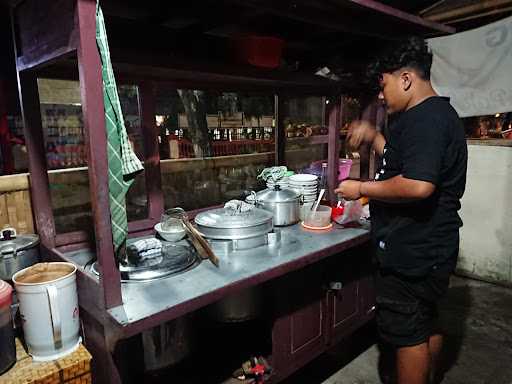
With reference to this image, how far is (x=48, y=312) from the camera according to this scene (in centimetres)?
160

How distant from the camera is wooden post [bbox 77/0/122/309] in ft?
4.33

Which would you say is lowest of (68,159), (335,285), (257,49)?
(335,285)

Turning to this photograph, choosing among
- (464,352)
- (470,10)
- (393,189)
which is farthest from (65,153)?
(470,10)

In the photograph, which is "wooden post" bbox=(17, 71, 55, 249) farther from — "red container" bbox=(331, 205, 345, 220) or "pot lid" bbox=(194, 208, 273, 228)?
"red container" bbox=(331, 205, 345, 220)

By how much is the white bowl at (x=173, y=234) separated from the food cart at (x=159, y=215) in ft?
0.73

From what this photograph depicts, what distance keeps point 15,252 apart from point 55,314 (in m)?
0.56

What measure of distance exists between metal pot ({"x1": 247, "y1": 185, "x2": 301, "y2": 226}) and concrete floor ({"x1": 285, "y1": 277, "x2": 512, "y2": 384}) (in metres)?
1.36

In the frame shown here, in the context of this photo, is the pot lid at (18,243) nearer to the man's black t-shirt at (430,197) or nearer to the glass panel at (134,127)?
the glass panel at (134,127)

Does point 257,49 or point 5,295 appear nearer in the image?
point 5,295

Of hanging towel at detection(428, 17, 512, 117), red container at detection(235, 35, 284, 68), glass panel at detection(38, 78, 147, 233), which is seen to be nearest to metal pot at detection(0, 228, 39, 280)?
glass panel at detection(38, 78, 147, 233)

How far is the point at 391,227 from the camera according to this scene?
6.91 ft

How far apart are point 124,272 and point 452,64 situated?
12.8ft

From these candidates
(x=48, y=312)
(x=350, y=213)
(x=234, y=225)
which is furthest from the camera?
(x=350, y=213)

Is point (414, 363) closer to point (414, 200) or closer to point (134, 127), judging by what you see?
point (414, 200)
